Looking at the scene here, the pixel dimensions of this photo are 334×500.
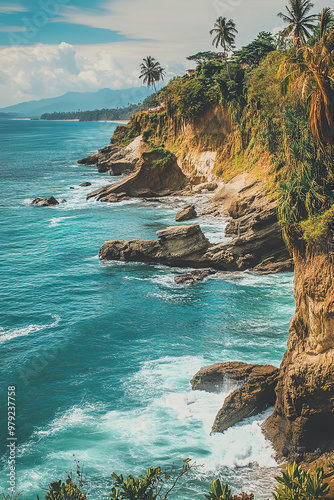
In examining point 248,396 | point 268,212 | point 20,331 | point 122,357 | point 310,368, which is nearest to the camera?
point 310,368

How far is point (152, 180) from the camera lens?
7388 centimetres

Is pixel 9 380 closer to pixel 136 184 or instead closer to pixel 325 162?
pixel 325 162

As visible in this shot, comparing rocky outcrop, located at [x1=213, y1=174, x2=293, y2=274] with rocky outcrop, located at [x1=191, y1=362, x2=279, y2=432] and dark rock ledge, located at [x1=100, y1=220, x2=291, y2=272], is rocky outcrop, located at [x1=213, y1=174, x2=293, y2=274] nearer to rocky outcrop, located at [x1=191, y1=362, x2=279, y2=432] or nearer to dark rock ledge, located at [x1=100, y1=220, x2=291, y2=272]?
dark rock ledge, located at [x1=100, y1=220, x2=291, y2=272]

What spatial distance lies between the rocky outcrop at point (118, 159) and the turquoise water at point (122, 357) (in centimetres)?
4965

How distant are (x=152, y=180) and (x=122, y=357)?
4865 cm

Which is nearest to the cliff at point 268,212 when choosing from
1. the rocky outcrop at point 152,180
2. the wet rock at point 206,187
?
the rocky outcrop at point 152,180

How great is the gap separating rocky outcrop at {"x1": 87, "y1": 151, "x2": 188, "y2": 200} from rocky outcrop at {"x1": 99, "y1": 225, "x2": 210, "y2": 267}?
29.2m

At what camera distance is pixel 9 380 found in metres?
26.6

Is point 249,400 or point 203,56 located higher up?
point 203,56

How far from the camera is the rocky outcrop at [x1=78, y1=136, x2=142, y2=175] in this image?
100875 millimetres

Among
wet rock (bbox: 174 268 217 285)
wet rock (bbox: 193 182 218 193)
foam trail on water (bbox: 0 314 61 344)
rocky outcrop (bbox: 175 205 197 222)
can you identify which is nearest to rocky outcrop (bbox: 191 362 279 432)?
foam trail on water (bbox: 0 314 61 344)

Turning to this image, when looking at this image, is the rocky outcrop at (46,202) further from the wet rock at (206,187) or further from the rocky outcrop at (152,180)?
the wet rock at (206,187)

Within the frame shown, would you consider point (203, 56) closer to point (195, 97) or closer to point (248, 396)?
point (195, 97)

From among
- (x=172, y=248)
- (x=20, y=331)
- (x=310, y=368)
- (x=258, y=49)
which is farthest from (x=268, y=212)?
(x=258, y=49)
